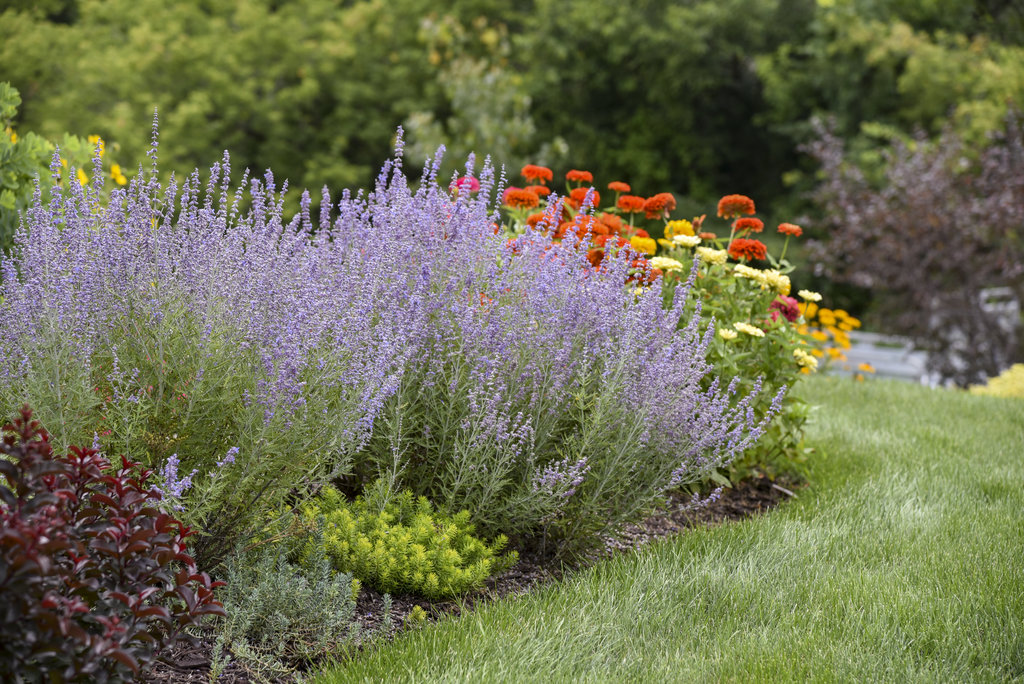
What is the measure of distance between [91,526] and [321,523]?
44.4 inches

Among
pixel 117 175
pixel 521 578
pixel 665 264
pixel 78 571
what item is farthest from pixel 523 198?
pixel 117 175

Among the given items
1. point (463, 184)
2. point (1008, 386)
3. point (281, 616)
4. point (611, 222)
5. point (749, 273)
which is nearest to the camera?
point (281, 616)

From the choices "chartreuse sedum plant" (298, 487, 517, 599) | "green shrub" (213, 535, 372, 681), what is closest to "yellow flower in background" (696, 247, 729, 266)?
"chartreuse sedum plant" (298, 487, 517, 599)

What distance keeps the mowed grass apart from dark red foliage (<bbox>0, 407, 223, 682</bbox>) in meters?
0.67

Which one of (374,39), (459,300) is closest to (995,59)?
(374,39)

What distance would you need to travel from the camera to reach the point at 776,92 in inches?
718

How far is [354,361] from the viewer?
279 cm

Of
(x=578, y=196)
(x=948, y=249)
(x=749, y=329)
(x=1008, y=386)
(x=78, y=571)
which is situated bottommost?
(x=1008, y=386)

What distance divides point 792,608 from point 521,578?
1046 millimetres

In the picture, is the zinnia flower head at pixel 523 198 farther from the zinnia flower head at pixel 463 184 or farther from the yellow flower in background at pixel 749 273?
the yellow flower in background at pixel 749 273

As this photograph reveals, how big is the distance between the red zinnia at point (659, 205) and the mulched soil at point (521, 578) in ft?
5.27

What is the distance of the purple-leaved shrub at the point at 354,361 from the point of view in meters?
2.71

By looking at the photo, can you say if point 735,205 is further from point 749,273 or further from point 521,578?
point 521,578

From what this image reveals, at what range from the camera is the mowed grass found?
8.95 feet
